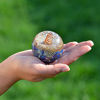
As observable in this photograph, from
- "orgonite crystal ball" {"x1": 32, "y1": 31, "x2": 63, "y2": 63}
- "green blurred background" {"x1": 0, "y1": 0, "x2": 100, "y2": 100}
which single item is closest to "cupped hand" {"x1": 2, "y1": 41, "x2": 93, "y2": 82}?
"orgonite crystal ball" {"x1": 32, "y1": 31, "x2": 63, "y2": 63}

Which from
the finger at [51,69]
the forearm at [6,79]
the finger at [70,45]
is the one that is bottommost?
the forearm at [6,79]

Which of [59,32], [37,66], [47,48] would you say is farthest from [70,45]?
[59,32]

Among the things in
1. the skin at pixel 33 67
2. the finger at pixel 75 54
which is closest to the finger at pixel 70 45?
the skin at pixel 33 67

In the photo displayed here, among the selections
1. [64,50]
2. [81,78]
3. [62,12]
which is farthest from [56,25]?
[64,50]

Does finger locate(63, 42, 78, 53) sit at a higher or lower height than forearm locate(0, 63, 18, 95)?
higher

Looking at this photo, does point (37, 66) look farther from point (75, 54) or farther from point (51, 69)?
point (75, 54)

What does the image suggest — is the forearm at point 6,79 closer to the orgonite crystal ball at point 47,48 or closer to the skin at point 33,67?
the skin at point 33,67

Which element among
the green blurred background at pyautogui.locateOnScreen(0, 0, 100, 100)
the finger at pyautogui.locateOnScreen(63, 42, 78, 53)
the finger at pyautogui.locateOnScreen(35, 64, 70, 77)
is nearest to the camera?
the finger at pyautogui.locateOnScreen(35, 64, 70, 77)

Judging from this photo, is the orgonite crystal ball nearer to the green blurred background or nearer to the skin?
the skin
